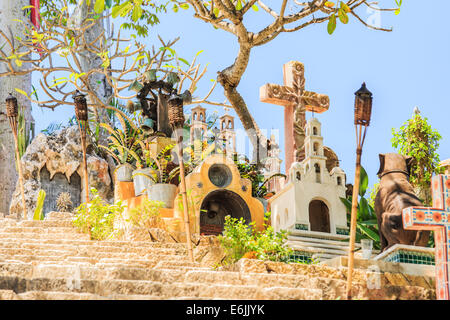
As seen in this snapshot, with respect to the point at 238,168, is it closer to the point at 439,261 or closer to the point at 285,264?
the point at 285,264

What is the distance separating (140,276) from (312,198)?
3.73m

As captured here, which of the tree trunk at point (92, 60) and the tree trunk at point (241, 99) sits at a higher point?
the tree trunk at point (92, 60)

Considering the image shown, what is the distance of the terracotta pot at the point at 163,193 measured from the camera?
10703 millimetres

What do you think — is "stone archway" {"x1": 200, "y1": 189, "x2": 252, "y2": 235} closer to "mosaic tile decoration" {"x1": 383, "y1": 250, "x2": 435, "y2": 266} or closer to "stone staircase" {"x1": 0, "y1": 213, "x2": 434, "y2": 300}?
"stone staircase" {"x1": 0, "y1": 213, "x2": 434, "y2": 300}

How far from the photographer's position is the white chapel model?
946cm

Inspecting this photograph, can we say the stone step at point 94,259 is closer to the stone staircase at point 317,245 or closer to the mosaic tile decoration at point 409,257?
the stone staircase at point 317,245

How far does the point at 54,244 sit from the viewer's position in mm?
8617

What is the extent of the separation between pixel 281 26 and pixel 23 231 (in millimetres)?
4724

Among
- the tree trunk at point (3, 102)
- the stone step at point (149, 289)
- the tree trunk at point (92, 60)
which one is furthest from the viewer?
the tree trunk at point (92, 60)

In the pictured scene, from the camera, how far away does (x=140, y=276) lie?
6426 mm

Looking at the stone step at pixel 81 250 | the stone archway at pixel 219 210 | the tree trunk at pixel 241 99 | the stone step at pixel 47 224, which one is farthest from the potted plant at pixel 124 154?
the stone step at pixel 81 250

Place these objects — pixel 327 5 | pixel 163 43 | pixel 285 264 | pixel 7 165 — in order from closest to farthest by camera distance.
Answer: pixel 285 264 → pixel 327 5 → pixel 163 43 → pixel 7 165

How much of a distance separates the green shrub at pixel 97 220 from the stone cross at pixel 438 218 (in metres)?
4.32

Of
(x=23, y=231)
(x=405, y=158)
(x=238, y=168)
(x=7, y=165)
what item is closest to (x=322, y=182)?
(x=405, y=158)
